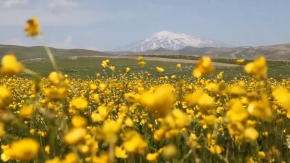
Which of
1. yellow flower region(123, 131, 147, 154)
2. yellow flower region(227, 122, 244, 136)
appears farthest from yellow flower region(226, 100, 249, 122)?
yellow flower region(123, 131, 147, 154)

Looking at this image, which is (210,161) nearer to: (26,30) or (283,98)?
(283,98)

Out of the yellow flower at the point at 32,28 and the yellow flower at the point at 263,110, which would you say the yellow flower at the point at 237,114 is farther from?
the yellow flower at the point at 32,28

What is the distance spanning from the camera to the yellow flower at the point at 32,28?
178cm

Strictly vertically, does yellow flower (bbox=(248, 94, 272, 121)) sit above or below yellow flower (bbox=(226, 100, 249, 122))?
above

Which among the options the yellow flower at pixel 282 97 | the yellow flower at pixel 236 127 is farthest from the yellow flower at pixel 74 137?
the yellow flower at pixel 282 97

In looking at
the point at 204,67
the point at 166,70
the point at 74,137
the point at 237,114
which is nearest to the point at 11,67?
the point at 74,137

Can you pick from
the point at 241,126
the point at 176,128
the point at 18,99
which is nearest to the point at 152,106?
the point at 176,128

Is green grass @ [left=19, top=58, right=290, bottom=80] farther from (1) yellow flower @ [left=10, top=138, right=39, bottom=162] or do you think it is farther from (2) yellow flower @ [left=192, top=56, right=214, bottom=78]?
(1) yellow flower @ [left=10, top=138, right=39, bottom=162]

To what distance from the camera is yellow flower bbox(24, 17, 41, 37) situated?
1784mm

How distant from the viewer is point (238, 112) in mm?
1541

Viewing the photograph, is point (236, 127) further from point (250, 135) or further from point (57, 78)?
point (57, 78)

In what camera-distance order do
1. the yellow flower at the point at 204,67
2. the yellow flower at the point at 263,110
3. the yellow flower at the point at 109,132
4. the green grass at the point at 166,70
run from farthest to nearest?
1. the green grass at the point at 166,70
2. the yellow flower at the point at 204,67
3. the yellow flower at the point at 263,110
4. the yellow flower at the point at 109,132

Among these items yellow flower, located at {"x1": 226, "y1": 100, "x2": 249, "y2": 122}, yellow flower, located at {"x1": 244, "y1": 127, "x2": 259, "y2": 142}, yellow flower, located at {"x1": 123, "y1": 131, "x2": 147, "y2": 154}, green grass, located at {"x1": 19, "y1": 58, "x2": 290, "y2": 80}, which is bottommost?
green grass, located at {"x1": 19, "y1": 58, "x2": 290, "y2": 80}

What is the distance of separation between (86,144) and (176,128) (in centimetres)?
45
